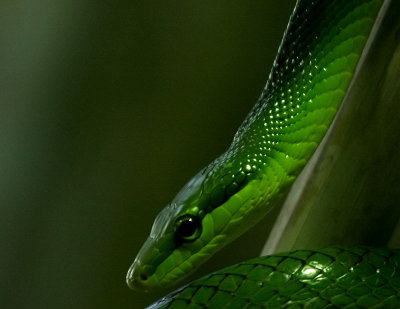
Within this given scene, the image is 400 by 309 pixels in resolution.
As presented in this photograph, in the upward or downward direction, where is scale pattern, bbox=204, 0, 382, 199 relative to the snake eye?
upward

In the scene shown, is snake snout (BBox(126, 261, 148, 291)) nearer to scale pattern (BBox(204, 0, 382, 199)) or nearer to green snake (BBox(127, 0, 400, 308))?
green snake (BBox(127, 0, 400, 308))

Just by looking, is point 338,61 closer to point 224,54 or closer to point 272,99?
point 272,99

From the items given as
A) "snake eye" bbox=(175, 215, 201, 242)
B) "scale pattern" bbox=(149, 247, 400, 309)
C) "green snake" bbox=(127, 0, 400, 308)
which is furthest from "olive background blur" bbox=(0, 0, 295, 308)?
"scale pattern" bbox=(149, 247, 400, 309)

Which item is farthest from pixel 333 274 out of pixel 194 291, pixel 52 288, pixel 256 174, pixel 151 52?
pixel 52 288

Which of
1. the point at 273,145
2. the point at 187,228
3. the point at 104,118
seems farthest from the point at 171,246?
the point at 104,118

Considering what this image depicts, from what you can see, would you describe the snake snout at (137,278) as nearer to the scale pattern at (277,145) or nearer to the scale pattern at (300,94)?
the scale pattern at (277,145)

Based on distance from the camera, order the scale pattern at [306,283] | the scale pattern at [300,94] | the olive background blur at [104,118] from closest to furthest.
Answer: the scale pattern at [306,283], the scale pattern at [300,94], the olive background blur at [104,118]

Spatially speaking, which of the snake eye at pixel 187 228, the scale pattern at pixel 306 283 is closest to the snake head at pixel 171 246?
the snake eye at pixel 187 228
